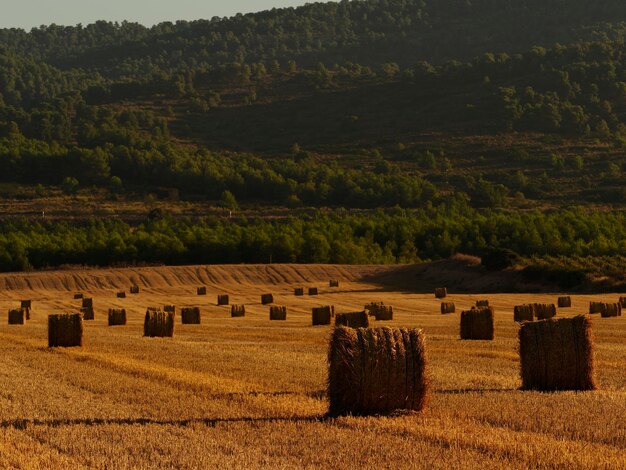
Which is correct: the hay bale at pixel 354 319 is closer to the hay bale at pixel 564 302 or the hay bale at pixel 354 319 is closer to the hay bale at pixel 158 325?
the hay bale at pixel 158 325

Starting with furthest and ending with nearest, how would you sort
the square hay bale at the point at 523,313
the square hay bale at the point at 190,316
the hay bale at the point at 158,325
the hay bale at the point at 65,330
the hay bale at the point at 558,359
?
1. the square hay bale at the point at 190,316
2. the square hay bale at the point at 523,313
3. the hay bale at the point at 158,325
4. the hay bale at the point at 65,330
5. the hay bale at the point at 558,359

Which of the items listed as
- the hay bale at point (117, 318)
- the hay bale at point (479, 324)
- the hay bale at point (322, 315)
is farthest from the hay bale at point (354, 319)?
the hay bale at point (117, 318)

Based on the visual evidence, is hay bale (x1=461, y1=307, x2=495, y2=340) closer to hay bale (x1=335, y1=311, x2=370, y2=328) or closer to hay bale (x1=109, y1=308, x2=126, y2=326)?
hay bale (x1=335, y1=311, x2=370, y2=328)

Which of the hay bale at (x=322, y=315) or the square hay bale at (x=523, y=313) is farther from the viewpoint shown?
the square hay bale at (x=523, y=313)

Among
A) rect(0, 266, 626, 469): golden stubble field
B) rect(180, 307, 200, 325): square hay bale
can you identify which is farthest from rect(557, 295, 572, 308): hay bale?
rect(0, 266, 626, 469): golden stubble field

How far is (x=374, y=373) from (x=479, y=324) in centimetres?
1604

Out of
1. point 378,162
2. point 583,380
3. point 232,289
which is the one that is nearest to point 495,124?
point 378,162

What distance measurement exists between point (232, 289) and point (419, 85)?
12605 cm

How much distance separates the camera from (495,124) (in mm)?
172750

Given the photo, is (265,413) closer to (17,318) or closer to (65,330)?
(65,330)

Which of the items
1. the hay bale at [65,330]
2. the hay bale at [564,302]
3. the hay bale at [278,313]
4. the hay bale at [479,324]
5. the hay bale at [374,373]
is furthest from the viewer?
the hay bale at [564,302]

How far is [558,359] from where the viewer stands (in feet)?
59.7

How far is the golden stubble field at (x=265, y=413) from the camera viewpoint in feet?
40.7

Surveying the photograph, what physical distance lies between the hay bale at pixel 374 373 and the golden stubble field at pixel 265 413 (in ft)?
1.07
